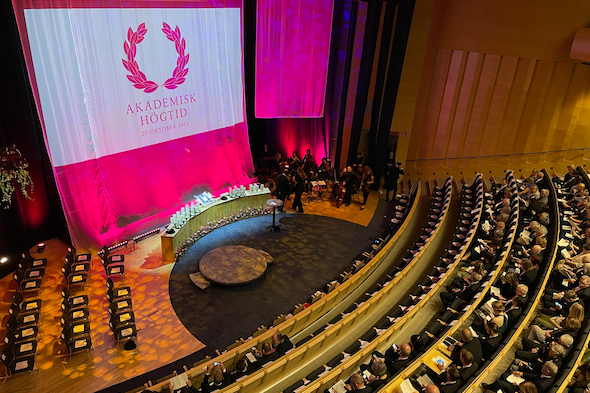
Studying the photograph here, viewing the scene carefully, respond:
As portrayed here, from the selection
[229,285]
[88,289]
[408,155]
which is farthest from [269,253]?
[408,155]

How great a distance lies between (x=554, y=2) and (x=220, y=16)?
9.23m

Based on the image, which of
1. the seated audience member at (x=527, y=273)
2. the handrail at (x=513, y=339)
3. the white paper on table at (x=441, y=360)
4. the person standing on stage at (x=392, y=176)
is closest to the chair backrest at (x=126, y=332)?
the white paper on table at (x=441, y=360)

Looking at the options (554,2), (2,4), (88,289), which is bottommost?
(88,289)

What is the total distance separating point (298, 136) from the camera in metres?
14.8

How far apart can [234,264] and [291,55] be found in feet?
21.2

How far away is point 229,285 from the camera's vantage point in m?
8.96

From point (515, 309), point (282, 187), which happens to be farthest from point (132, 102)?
point (515, 309)

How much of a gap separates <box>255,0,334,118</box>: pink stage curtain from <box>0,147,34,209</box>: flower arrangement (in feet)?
20.7

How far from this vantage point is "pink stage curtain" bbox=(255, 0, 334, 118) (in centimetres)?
1198

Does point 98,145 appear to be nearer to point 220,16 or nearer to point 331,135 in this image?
point 220,16

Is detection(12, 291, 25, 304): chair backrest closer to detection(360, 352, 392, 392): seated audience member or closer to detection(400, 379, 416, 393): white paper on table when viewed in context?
detection(360, 352, 392, 392): seated audience member

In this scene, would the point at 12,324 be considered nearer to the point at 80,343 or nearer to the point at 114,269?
the point at 80,343

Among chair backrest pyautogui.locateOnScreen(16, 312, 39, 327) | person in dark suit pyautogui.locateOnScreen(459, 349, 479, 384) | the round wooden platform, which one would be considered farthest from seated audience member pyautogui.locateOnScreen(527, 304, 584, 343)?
chair backrest pyautogui.locateOnScreen(16, 312, 39, 327)

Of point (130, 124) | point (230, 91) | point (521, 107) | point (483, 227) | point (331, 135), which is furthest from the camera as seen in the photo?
point (331, 135)
